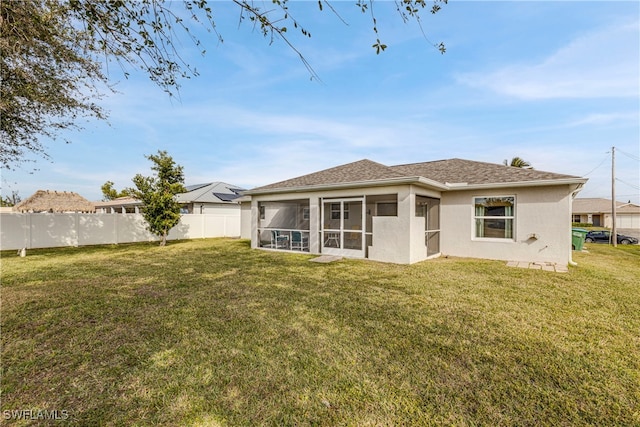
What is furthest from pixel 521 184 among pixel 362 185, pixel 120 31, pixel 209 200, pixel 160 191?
pixel 209 200

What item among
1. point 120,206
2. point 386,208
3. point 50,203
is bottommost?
point 386,208

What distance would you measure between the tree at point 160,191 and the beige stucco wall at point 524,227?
14664 mm

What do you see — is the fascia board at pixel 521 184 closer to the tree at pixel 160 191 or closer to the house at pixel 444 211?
the house at pixel 444 211

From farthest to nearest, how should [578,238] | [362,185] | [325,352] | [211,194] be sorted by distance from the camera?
[211,194], [578,238], [362,185], [325,352]

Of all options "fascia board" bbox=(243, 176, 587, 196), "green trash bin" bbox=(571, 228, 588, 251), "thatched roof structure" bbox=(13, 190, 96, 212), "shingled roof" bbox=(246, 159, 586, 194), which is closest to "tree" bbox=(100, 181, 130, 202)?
"thatched roof structure" bbox=(13, 190, 96, 212)

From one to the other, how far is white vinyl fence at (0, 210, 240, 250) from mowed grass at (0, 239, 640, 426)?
1030 centimetres

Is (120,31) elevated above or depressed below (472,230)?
above

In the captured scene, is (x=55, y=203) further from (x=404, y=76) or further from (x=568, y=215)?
(x=568, y=215)

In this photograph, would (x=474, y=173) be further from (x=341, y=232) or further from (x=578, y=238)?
(x=578, y=238)

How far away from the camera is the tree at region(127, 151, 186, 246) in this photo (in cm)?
1503

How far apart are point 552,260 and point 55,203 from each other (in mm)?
38451

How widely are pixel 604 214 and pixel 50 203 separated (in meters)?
70.6

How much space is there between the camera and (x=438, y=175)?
39.8 ft

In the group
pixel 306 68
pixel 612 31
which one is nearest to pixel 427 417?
pixel 306 68
